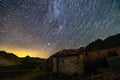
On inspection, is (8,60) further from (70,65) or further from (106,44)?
(106,44)

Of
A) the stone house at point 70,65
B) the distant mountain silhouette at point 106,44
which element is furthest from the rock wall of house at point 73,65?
the distant mountain silhouette at point 106,44

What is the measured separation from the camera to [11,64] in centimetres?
2361

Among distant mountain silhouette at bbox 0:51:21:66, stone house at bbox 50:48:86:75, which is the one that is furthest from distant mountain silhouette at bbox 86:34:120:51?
distant mountain silhouette at bbox 0:51:21:66

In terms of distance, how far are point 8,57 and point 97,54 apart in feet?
50.0

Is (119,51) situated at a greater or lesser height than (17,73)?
greater

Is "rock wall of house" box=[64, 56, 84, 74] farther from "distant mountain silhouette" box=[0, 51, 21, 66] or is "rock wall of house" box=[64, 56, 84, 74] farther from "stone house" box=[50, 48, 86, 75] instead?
"distant mountain silhouette" box=[0, 51, 21, 66]

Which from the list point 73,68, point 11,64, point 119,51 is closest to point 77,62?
point 73,68

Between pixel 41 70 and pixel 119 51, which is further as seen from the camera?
pixel 41 70

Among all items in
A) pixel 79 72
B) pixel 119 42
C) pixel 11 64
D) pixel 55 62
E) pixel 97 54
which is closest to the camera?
pixel 79 72

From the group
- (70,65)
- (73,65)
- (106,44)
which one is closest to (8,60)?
(70,65)

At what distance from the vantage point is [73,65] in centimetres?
1352

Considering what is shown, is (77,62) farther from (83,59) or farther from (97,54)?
(97,54)

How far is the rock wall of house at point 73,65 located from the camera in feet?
43.8

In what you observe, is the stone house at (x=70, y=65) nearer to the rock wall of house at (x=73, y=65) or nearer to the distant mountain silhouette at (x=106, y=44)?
the rock wall of house at (x=73, y=65)
